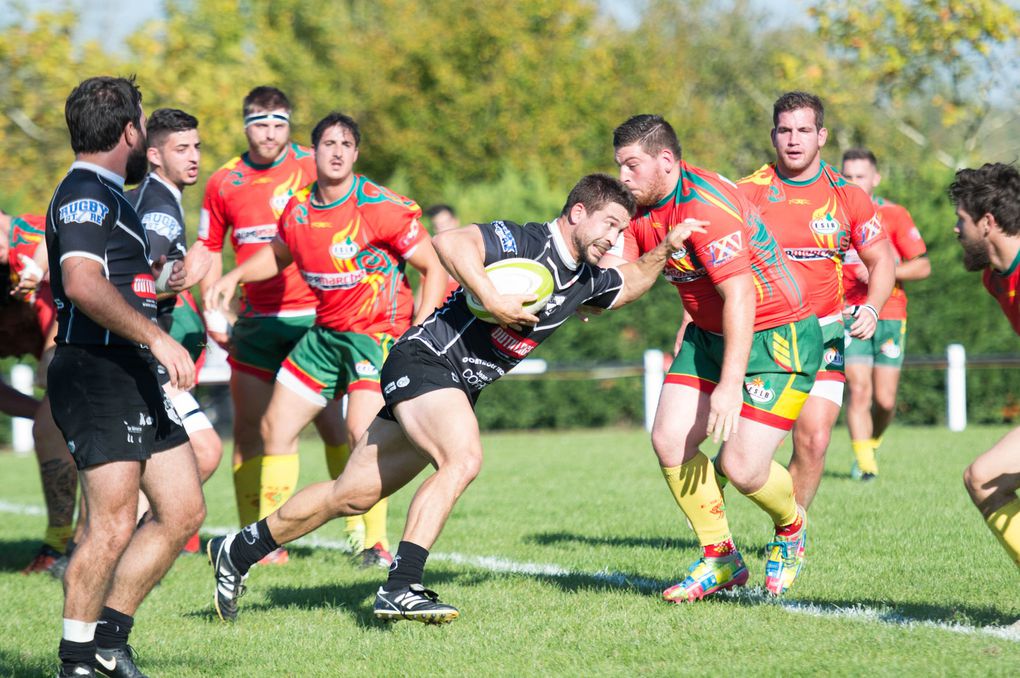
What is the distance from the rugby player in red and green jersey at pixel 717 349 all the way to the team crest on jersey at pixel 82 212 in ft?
8.33

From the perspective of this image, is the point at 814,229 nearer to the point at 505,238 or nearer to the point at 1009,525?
the point at 505,238

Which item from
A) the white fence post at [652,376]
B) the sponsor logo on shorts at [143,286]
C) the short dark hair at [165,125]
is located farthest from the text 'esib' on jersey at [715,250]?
the white fence post at [652,376]

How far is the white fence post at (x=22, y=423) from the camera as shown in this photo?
17.4 meters

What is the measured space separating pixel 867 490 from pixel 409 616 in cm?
586

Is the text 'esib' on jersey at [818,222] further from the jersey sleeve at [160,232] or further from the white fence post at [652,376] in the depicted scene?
the white fence post at [652,376]

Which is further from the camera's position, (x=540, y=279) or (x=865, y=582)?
(x=865, y=582)

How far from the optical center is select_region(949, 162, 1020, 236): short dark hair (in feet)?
16.9

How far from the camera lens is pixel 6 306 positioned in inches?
329

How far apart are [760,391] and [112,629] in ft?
11.0

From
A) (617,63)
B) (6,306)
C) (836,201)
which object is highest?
(617,63)

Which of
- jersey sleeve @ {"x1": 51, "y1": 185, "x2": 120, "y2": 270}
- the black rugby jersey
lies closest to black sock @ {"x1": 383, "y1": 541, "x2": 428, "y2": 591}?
jersey sleeve @ {"x1": 51, "y1": 185, "x2": 120, "y2": 270}

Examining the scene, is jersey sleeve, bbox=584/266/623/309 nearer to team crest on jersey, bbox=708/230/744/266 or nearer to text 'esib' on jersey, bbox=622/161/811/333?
text 'esib' on jersey, bbox=622/161/811/333

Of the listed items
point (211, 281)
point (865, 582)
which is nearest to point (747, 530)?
point (865, 582)

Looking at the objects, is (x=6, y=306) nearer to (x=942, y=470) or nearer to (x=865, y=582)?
(x=865, y=582)
